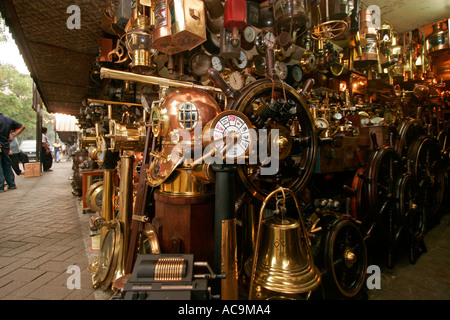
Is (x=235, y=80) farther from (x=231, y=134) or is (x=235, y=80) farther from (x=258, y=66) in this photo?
(x=231, y=134)

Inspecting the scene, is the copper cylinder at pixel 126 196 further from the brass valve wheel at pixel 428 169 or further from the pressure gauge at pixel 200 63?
the brass valve wheel at pixel 428 169

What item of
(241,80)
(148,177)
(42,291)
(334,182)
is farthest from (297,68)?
(42,291)

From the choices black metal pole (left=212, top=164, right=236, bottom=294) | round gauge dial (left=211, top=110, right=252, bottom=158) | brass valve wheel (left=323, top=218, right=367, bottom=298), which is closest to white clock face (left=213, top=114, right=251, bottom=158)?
round gauge dial (left=211, top=110, right=252, bottom=158)

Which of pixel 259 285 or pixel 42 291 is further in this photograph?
pixel 42 291

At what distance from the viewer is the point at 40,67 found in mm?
5332

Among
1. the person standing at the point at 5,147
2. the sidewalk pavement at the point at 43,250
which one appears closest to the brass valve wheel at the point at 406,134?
the sidewalk pavement at the point at 43,250

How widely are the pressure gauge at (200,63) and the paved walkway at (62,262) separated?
2.63 meters

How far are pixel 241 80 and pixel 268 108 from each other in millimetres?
1502

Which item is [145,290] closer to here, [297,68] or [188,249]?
[188,249]

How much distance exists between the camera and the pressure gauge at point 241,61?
10.2 feet

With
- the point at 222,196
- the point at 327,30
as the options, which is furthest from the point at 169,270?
the point at 327,30

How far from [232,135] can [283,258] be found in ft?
3.09

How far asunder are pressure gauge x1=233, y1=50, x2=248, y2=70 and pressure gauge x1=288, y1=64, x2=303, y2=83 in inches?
38.3

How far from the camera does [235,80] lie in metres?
3.09
